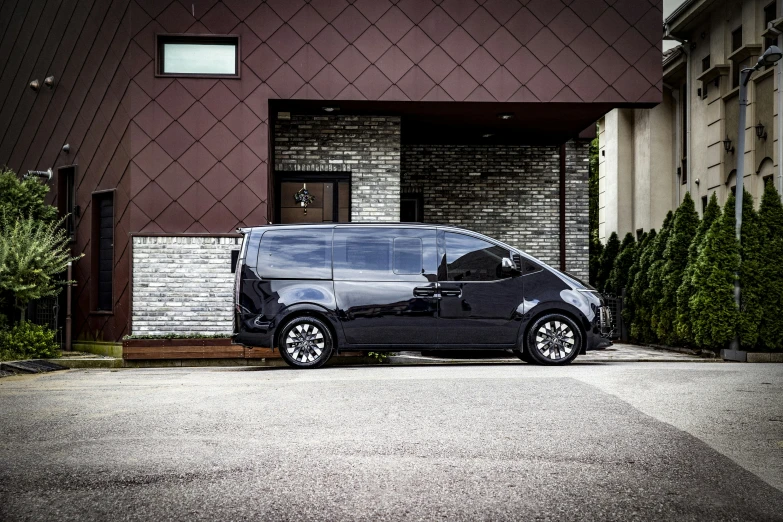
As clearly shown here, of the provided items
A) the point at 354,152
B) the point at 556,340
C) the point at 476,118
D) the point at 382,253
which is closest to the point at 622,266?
the point at 476,118

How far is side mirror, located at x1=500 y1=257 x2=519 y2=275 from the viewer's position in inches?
514

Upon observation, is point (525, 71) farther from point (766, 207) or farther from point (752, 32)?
point (752, 32)

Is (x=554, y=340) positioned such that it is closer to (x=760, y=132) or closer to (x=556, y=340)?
(x=556, y=340)

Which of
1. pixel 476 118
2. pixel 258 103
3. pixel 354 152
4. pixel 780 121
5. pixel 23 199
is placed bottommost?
pixel 23 199

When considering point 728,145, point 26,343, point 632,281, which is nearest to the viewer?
point 26,343

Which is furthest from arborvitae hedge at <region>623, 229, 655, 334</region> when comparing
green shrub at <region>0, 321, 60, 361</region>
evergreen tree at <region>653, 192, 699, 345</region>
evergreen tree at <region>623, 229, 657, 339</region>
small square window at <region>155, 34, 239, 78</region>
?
green shrub at <region>0, 321, 60, 361</region>

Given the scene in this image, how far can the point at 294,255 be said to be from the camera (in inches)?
513

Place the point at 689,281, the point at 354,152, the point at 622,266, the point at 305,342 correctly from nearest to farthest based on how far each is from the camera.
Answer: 1. the point at 305,342
2. the point at 689,281
3. the point at 354,152
4. the point at 622,266

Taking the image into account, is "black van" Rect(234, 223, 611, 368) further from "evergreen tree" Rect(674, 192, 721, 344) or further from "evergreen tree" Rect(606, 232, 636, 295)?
"evergreen tree" Rect(606, 232, 636, 295)

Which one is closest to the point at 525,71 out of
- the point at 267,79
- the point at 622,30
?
the point at 622,30

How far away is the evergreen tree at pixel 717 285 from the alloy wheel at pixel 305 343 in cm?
652

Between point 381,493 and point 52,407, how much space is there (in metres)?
4.76

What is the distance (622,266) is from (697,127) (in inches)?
257

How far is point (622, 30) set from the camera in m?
16.4
